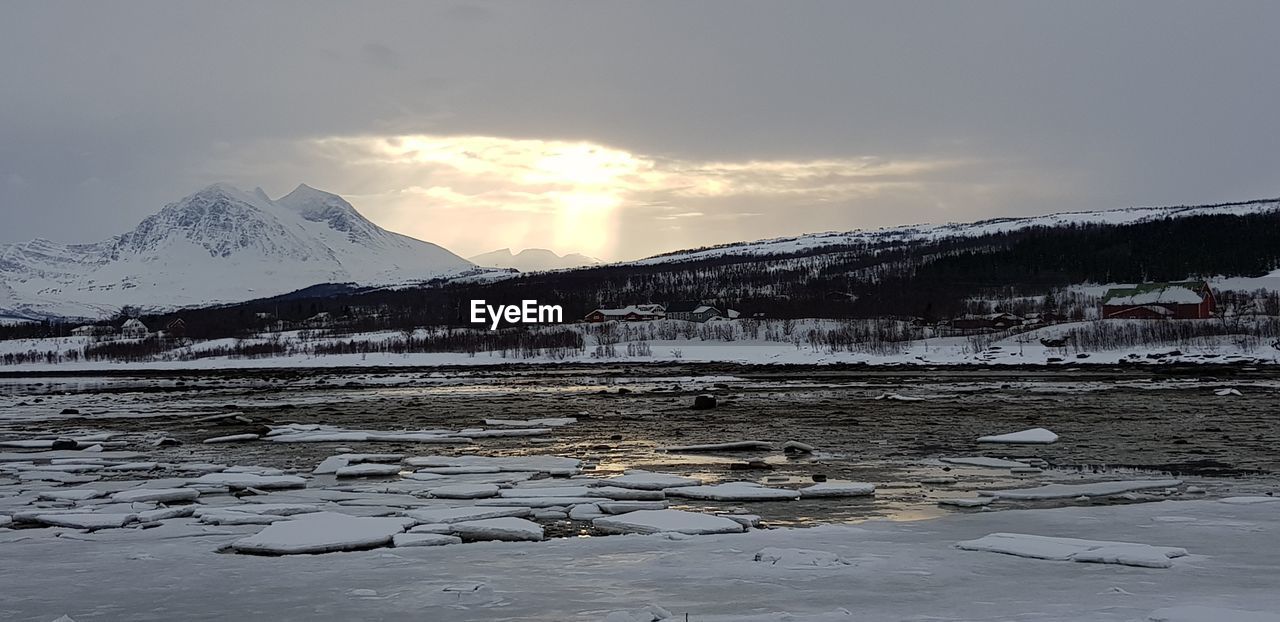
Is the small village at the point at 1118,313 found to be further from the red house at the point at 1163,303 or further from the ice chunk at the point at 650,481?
the ice chunk at the point at 650,481

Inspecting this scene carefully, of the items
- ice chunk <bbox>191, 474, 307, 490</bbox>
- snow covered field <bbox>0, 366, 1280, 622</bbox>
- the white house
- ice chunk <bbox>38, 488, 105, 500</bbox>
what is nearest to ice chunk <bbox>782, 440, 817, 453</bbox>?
snow covered field <bbox>0, 366, 1280, 622</bbox>

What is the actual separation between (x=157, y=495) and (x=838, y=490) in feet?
25.5

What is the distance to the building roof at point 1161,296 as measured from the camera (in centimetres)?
8725

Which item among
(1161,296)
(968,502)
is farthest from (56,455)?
(1161,296)

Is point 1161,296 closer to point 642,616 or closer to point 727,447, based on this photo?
point 727,447

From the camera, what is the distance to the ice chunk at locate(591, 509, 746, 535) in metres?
9.55

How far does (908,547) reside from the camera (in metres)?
8.46

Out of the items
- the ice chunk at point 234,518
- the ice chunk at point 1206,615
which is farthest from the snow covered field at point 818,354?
the ice chunk at point 1206,615

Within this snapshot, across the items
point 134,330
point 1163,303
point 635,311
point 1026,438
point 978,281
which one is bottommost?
point 1026,438

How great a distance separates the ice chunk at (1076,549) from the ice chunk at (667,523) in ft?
7.02

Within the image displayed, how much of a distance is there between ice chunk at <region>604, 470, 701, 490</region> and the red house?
8072 cm

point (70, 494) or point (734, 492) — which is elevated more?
point (70, 494)

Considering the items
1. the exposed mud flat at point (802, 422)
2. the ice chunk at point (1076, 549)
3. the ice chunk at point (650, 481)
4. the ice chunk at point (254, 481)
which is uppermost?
the ice chunk at point (254, 481)

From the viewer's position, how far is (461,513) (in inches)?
414
